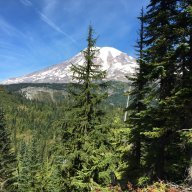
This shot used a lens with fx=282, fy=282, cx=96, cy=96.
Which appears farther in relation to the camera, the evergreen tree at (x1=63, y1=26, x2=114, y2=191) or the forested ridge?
the evergreen tree at (x1=63, y1=26, x2=114, y2=191)

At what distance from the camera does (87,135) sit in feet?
58.4

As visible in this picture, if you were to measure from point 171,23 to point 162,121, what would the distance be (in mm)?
4883

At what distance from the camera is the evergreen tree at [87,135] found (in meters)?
17.1

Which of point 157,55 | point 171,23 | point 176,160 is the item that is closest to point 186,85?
point 157,55

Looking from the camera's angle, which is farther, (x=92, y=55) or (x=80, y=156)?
(x=92, y=55)

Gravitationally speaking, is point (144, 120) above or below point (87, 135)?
above

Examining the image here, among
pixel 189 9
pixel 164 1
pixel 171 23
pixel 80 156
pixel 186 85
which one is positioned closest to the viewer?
pixel 189 9

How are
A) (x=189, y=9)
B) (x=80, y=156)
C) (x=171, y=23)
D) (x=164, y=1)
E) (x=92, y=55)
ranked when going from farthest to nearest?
(x=92, y=55) → (x=80, y=156) → (x=164, y=1) → (x=171, y=23) → (x=189, y=9)

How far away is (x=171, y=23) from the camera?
546 inches

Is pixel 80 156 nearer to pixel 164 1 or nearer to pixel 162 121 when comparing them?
pixel 162 121

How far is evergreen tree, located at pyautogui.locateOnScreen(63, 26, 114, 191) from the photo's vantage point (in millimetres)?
17141

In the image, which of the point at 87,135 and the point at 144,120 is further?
the point at 87,135

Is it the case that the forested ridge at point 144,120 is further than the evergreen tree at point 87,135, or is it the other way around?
the evergreen tree at point 87,135

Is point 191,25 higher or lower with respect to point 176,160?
higher
